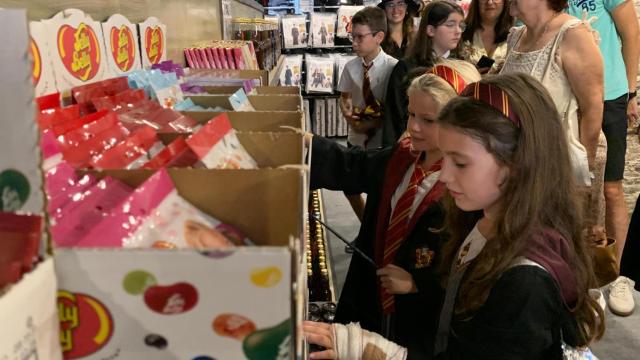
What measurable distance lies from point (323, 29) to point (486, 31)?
3113 mm

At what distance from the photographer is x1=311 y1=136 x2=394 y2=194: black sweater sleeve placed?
69.4 inches

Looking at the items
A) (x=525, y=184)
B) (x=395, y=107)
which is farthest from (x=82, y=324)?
(x=395, y=107)

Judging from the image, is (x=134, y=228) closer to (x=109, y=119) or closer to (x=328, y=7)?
(x=109, y=119)

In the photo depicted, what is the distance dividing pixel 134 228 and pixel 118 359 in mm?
143

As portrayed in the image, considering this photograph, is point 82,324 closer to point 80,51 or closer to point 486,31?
point 80,51

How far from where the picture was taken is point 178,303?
0.51 m

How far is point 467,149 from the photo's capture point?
3.80 ft

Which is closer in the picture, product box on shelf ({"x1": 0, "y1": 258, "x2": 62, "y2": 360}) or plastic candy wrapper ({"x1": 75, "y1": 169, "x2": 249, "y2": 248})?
product box on shelf ({"x1": 0, "y1": 258, "x2": 62, "y2": 360})

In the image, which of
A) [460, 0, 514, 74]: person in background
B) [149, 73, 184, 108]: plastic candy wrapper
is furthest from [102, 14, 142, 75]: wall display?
[460, 0, 514, 74]: person in background

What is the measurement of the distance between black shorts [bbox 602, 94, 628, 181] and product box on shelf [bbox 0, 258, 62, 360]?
2875 millimetres

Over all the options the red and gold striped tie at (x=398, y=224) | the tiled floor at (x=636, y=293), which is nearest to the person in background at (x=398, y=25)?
the tiled floor at (x=636, y=293)

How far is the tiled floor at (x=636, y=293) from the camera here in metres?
2.49

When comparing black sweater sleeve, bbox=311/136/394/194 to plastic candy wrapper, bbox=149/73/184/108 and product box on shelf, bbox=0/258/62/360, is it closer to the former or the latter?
plastic candy wrapper, bbox=149/73/184/108

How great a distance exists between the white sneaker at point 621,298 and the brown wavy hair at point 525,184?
6.13 ft
